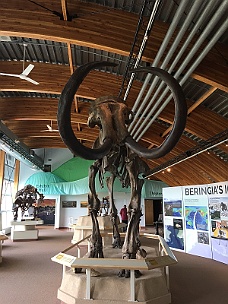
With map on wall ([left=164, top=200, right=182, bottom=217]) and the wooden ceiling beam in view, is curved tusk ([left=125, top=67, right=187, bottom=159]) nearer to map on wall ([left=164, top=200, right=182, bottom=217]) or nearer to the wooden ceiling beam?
the wooden ceiling beam

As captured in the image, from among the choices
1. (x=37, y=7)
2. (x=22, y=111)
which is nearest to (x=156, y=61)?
(x=37, y=7)

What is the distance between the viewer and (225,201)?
833cm

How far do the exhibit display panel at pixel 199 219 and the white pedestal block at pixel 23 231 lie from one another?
6855mm

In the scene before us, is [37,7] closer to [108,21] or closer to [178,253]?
[108,21]

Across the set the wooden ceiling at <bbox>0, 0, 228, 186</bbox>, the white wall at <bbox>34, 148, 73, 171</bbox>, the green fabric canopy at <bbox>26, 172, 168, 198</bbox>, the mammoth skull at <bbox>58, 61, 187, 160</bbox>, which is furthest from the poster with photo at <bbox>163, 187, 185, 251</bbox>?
the white wall at <bbox>34, 148, 73, 171</bbox>

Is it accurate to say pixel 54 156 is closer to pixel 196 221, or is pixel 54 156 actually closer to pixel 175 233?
pixel 175 233

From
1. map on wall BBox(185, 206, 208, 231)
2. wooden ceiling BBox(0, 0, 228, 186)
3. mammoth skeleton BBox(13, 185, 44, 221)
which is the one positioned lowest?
map on wall BBox(185, 206, 208, 231)

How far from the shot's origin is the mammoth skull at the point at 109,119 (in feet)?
8.25

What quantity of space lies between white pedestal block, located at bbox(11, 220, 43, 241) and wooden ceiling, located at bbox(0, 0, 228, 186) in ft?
16.6

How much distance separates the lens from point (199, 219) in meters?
9.60

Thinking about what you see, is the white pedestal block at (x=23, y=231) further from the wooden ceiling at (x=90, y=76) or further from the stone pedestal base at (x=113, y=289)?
the stone pedestal base at (x=113, y=289)

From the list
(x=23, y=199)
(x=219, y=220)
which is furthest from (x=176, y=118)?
(x=23, y=199)

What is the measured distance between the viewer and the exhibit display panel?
27.6 feet

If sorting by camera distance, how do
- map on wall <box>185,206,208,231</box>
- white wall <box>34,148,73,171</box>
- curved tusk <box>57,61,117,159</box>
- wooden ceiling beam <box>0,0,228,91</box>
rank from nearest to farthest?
curved tusk <box>57,61,117,159</box>
wooden ceiling beam <box>0,0,228,91</box>
map on wall <box>185,206,208,231</box>
white wall <box>34,148,73,171</box>
